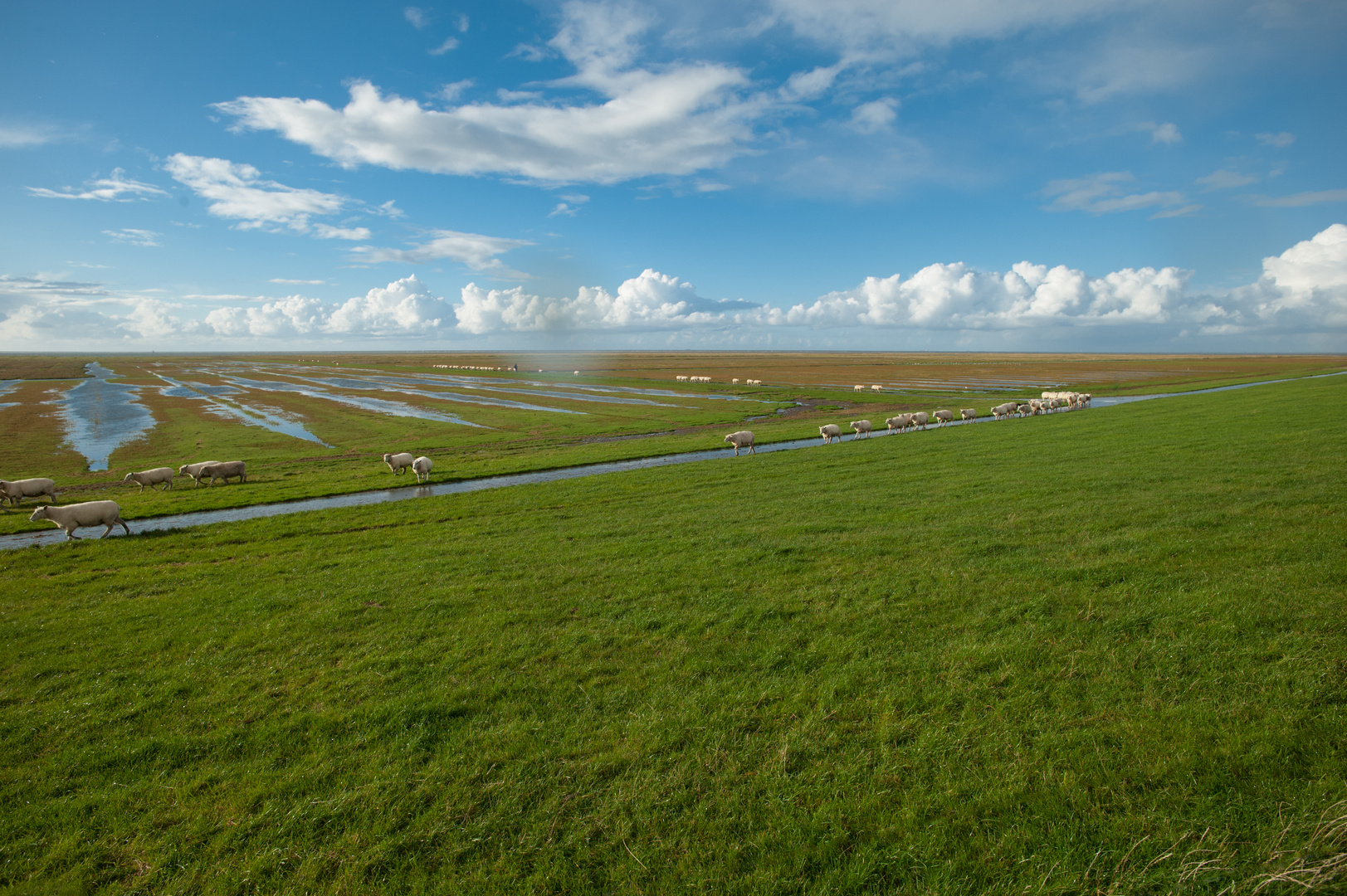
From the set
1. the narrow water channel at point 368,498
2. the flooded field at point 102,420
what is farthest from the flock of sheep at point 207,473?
the flooded field at point 102,420

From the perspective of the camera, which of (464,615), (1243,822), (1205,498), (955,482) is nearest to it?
(1243,822)

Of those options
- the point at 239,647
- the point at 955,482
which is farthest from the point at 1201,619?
the point at 239,647

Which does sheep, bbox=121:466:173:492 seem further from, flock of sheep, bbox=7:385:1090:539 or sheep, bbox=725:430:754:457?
sheep, bbox=725:430:754:457

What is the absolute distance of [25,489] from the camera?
2448 centimetres

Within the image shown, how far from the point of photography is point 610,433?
4600 centimetres

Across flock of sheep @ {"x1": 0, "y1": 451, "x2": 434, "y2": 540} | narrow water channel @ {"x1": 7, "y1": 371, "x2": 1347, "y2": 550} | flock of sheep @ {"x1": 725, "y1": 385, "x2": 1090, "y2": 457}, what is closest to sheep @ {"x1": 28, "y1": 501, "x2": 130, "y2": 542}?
flock of sheep @ {"x1": 0, "y1": 451, "x2": 434, "y2": 540}

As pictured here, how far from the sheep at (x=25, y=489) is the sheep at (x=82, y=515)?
704 centimetres

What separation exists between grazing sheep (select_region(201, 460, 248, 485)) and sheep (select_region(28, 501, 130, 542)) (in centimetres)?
868

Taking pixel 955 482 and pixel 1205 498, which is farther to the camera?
pixel 955 482

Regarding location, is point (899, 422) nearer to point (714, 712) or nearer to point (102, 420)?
point (714, 712)

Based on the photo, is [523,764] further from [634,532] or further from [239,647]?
[634,532]

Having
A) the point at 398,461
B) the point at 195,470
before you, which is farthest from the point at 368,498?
the point at 195,470

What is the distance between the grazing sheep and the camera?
93.7 ft

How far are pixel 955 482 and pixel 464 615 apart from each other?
17985mm
